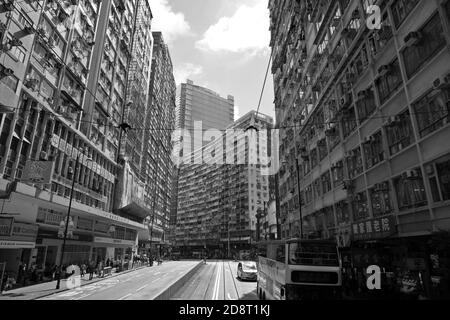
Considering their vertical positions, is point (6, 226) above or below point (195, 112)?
below

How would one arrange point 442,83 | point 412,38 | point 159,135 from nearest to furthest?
point 442,83 < point 412,38 < point 159,135

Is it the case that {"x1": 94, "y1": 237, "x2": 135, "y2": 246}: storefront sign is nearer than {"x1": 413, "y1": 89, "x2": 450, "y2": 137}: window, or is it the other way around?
{"x1": 413, "y1": 89, "x2": 450, "y2": 137}: window

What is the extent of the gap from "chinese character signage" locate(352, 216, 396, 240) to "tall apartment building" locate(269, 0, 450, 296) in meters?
0.06

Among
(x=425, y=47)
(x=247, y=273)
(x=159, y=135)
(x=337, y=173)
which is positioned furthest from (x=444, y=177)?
(x=159, y=135)

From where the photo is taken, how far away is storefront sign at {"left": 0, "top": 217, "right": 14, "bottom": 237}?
798 inches

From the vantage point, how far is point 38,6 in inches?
1125

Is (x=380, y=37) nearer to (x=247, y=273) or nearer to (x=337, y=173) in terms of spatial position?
(x=337, y=173)

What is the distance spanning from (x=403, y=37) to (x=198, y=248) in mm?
129280

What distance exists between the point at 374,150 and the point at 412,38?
7.48 m

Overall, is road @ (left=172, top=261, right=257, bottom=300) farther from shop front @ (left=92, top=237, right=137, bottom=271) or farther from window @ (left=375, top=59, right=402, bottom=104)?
shop front @ (left=92, top=237, right=137, bottom=271)

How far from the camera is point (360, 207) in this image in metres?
23.1

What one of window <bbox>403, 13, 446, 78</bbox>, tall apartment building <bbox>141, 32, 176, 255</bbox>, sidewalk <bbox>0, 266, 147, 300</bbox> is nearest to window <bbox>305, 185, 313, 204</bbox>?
window <bbox>403, 13, 446, 78</bbox>

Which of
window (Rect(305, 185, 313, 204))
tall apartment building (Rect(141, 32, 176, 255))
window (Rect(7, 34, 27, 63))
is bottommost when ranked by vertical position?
window (Rect(305, 185, 313, 204))

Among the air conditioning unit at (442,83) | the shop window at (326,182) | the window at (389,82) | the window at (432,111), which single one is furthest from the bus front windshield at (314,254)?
the shop window at (326,182)
